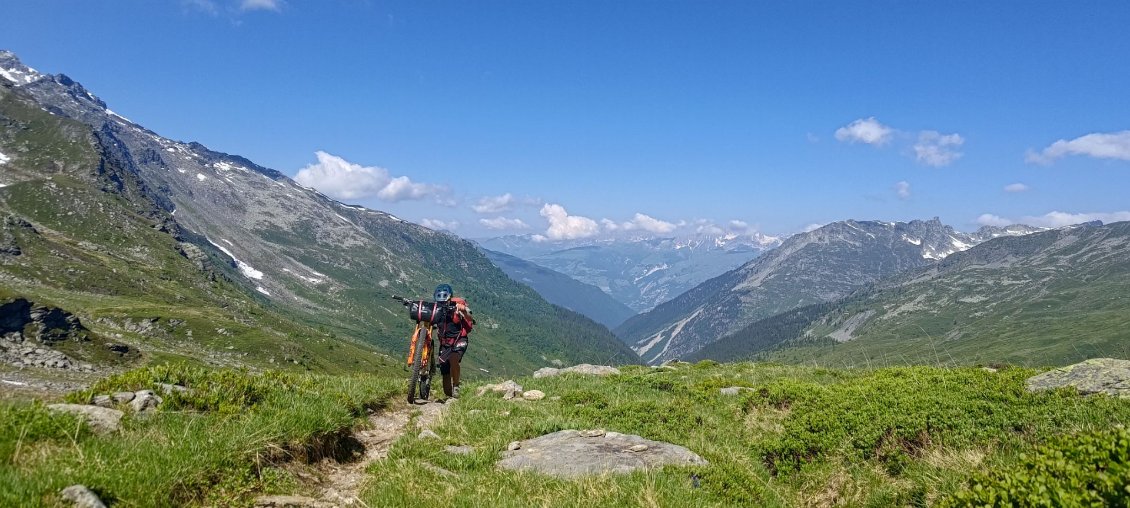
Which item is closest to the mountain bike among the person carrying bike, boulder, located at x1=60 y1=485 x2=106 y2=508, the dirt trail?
the person carrying bike

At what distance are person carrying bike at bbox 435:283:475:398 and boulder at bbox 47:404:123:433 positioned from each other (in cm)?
922

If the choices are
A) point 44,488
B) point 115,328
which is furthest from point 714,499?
point 115,328

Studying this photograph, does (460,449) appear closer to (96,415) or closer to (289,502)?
(289,502)

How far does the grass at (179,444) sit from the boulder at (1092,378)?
535 inches

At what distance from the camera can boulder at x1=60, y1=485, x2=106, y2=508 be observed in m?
5.34

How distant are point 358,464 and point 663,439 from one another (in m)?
5.82

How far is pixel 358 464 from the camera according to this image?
9.87m

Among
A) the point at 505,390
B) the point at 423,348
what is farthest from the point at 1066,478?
the point at 505,390

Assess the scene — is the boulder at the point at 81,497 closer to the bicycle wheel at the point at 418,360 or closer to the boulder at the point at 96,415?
the boulder at the point at 96,415

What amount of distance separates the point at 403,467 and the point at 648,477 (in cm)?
379

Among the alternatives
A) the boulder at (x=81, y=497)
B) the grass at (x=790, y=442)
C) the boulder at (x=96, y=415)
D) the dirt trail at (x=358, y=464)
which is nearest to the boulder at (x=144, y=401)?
the boulder at (x=96, y=415)

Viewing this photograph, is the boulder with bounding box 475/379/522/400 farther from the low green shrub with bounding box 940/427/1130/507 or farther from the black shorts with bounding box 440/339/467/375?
the low green shrub with bounding box 940/427/1130/507

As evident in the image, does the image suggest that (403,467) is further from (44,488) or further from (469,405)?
(469,405)

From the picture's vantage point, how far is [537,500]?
7266 millimetres
